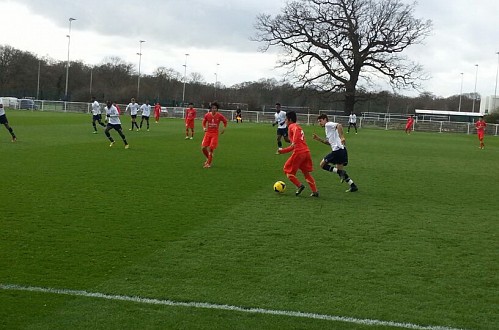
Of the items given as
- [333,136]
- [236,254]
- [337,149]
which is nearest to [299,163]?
[337,149]

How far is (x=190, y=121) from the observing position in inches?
1086

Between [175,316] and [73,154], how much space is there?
1361 cm

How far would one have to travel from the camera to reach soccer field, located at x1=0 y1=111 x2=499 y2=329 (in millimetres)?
4844

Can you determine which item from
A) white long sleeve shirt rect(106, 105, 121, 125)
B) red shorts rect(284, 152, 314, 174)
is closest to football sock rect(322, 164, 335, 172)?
red shorts rect(284, 152, 314, 174)

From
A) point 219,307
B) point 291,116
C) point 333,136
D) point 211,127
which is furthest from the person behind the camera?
point 211,127

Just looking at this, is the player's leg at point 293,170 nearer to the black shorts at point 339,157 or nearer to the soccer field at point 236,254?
the soccer field at point 236,254

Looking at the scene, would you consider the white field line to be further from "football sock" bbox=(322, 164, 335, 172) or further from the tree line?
the tree line

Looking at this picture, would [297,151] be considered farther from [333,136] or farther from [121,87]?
[121,87]

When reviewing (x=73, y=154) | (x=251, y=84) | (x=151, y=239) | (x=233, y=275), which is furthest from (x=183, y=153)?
(x=251, y=84)

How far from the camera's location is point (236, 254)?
6668 millimetres

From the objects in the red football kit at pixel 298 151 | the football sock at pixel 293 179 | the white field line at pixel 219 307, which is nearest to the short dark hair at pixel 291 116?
the red football kit at pixel 298 151

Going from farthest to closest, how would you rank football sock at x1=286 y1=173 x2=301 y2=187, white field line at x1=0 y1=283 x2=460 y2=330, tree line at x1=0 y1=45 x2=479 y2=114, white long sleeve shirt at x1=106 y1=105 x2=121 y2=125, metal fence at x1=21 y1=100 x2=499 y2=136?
tree line at x1=0 y1=45 x2=479 y2=114 < metal fence at x1=21 y1=100 x2=499 y2=136 < white long sleeve shirt at x1=106 y1=105 x2=121 y2=125 < football sock at x1=286 y1=173 x2=301 y2=187 < white field line at x1=0 y1=283 x2=460 y2=330

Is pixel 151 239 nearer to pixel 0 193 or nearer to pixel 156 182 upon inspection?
pixel 0 193

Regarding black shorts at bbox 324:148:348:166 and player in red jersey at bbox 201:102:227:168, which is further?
player in red jersey at bbox 201:102:227:168
